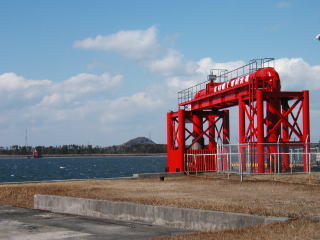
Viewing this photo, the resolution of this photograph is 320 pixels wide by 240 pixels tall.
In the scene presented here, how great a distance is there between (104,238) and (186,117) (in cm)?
3423

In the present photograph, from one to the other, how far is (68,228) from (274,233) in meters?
5.87

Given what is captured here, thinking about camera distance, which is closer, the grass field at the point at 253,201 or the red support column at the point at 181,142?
the grass field at the point at 253,201

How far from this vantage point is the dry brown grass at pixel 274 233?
1002cm

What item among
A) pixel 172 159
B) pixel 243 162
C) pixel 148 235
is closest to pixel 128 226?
pixel 148 235

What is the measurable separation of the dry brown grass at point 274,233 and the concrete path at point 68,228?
211 cm

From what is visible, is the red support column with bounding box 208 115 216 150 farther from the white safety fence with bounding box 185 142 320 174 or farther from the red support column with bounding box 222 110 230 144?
the white safety fence with bounding box 185 142 320 174

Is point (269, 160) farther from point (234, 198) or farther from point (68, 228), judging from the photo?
point (68, 228)

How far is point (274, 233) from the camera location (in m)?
10.4

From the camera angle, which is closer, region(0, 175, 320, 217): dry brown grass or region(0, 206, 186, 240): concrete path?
region(0, 206, 186, 240): concrete path

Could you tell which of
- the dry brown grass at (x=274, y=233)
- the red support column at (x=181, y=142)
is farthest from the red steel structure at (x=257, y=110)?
the dry brown grass at (x=274, y=233)

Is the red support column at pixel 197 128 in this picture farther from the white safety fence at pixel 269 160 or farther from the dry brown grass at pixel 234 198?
the dry brown grass at pixel 234 198

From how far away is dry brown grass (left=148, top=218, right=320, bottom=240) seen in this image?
10.0 m

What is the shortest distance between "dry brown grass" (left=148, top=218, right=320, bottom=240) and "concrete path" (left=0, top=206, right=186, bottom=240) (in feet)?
6.92

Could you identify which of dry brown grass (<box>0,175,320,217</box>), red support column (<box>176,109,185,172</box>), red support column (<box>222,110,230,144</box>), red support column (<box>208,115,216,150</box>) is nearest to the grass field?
dry brown grass (<box>0,175,320,217</box>)
